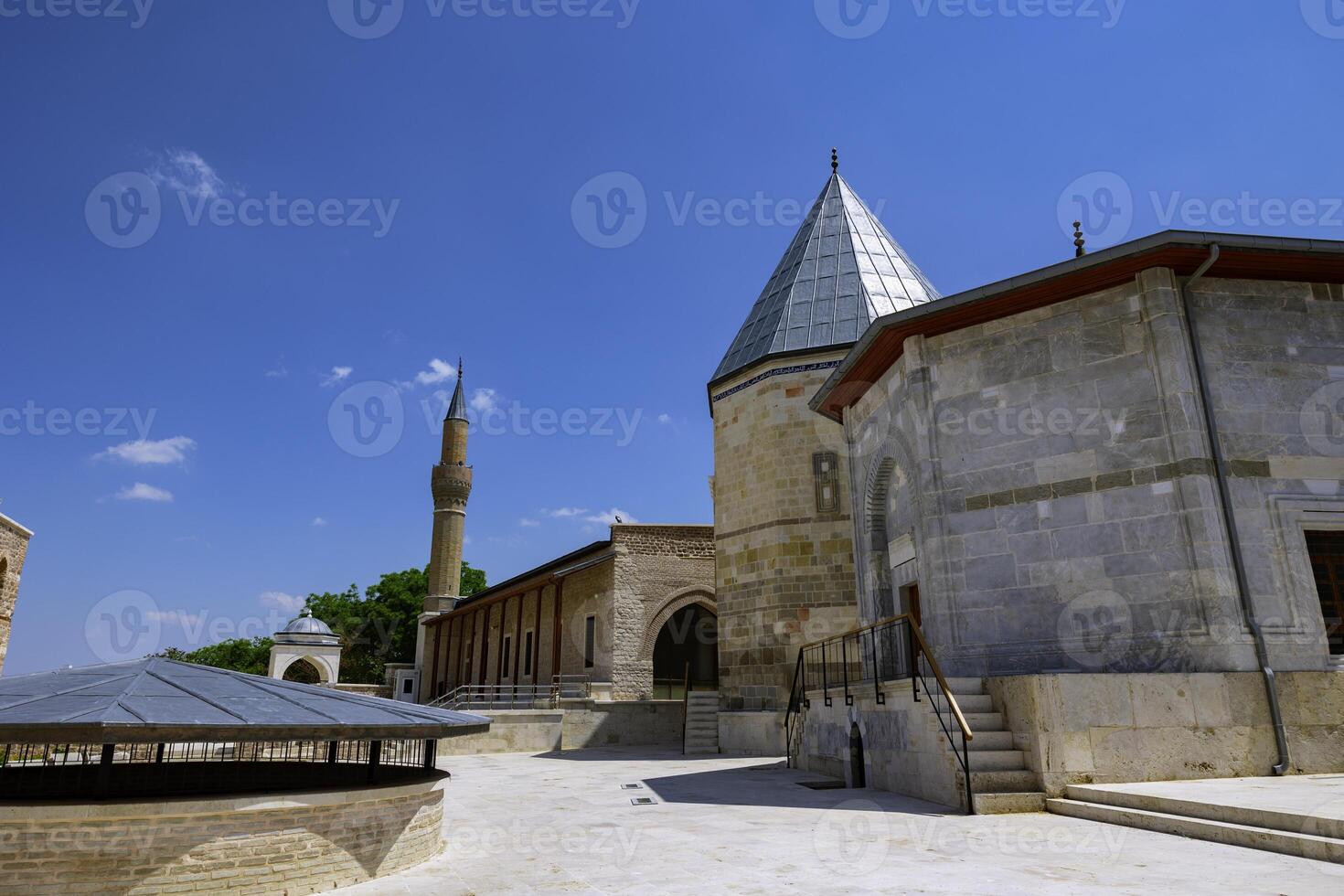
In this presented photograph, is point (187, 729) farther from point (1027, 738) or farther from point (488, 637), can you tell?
point (488, 637)

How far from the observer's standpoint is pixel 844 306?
17297 millimetres

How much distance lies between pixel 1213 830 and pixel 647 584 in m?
16.4

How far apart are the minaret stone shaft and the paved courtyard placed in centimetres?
3023

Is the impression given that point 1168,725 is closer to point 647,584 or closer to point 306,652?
point 647,584

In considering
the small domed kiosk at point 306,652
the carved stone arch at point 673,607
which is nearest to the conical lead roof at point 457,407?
the small domed kiosk at point 306,652

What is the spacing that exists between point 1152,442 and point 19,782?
1021 centimetres

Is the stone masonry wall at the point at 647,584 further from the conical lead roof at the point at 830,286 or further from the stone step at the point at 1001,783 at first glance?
the stone step at the point at 1001,783

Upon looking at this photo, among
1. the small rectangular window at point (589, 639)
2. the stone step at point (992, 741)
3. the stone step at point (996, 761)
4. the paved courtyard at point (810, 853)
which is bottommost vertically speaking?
the paved courtyard at point (810, 853)

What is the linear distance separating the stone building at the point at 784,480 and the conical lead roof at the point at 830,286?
4cm

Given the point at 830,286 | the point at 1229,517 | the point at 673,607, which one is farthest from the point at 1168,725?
the point at 673,607

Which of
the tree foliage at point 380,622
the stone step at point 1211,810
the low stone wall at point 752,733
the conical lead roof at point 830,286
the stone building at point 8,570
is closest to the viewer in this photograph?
the stone step at point 1211,810

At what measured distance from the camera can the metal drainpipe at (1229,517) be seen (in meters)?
7.42

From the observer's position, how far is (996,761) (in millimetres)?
7266

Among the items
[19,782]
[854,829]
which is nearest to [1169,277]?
[854,829]
